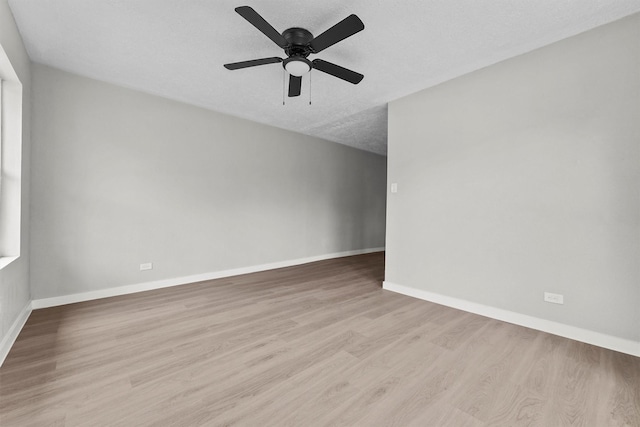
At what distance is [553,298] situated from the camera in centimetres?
238

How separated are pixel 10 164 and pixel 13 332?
54.3 inches

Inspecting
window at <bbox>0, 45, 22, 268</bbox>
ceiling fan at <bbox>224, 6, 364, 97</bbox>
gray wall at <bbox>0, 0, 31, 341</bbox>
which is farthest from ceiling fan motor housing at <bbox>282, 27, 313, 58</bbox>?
window at <bbox>0, 45, 22, 268</bbox>

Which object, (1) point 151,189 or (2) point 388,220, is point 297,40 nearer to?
(2) point 388,220

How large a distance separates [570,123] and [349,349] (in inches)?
104

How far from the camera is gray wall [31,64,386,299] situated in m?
2.96

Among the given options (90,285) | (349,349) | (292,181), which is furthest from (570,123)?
(90,285)

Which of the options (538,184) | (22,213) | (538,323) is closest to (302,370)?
(538,323)

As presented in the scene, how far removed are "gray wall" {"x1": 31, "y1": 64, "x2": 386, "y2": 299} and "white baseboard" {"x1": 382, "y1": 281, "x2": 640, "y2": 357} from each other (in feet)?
9.06

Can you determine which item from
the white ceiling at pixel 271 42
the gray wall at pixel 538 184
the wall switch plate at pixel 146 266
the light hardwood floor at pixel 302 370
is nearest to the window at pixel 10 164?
the white ceiling at pixel 271 42

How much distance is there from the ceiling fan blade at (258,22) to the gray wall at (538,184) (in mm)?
2063

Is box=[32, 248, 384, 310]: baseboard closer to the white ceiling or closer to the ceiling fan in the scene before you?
the white ceiling

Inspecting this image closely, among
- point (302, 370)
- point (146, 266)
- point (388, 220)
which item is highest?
point (388, 220)

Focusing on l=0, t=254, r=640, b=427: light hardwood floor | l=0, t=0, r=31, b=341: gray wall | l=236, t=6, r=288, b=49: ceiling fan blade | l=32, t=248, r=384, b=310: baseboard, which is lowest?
l=0, t=254, r=640, b=427: light hardwood floor

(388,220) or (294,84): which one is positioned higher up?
(294,84)
